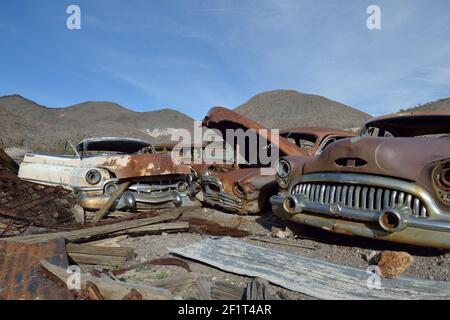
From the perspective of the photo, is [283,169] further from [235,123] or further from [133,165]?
[133,165]

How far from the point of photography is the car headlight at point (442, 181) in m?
2.65

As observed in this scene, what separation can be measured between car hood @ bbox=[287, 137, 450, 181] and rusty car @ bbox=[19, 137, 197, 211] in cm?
263

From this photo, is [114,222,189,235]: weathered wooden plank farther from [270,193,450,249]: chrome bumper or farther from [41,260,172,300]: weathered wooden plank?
[41,260,172,300]: weathered wooden plank

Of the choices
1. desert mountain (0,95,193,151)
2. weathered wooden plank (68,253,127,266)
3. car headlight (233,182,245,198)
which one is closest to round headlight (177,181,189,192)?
car headlight (233,182,245,198)

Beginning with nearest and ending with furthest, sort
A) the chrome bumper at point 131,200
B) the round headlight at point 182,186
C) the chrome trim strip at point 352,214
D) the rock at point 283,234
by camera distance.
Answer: the chrome trim strip at point 352,214
the rock at point 283,234
the chrome bumper at point 131,200
the round headlight at point 182,186

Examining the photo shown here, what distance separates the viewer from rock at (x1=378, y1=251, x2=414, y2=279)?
2.67m

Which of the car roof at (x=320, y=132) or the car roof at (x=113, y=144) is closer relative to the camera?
the car roof at (x=320, y=132)

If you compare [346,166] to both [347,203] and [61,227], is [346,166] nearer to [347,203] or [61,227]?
[347,203]

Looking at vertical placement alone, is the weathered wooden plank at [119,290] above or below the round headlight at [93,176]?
below

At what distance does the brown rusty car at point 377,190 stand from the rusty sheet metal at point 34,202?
3196mm

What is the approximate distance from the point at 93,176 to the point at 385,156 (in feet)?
12.4

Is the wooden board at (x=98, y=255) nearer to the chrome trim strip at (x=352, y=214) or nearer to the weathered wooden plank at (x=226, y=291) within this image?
the weathered wooden plank at (x=226, y=291)

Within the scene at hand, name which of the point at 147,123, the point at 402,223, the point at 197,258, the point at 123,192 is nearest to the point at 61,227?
the point at 123,192

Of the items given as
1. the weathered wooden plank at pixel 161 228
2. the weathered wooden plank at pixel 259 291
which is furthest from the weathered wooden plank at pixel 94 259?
the weathered wooden plank at pixel 259 291
